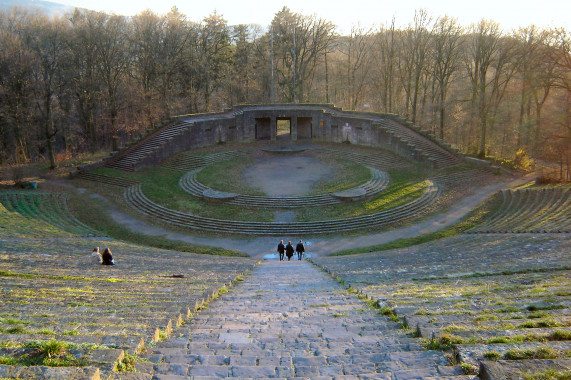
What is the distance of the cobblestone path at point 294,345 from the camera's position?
192 inches

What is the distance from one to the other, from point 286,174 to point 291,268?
17460mm

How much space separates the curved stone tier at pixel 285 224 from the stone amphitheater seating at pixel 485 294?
19.5ft

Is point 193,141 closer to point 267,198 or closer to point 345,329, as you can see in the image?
point 267,198

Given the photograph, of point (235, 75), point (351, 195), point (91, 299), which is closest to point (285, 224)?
point (351, 195)

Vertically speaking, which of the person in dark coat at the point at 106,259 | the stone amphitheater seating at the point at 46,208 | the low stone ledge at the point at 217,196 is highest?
the low stone ledge at the point at 217,196

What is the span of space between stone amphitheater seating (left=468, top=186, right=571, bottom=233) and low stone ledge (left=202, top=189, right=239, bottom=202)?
15475 millimetres

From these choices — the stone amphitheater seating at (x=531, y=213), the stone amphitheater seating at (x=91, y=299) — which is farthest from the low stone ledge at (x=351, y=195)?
the stone amphitheater seating at (x=91, y=299)

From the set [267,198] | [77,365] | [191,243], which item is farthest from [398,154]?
[77,365]

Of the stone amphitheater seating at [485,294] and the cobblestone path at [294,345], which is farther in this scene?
the stone amphitheater seating at [485,294]

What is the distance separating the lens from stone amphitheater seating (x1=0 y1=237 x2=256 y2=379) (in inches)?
206

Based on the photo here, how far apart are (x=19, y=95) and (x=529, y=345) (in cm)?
4413

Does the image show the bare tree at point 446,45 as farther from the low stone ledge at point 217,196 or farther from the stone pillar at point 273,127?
→ the low stone ledge at point 217,196

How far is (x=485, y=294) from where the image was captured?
899 cm

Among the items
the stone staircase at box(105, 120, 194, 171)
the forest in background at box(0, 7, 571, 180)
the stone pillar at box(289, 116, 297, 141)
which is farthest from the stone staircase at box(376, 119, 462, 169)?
the stone staircase at box(105, 120, 194, 171)
